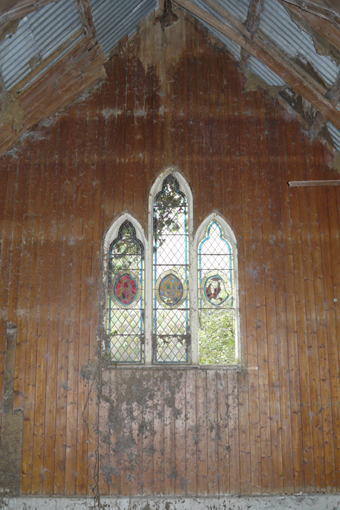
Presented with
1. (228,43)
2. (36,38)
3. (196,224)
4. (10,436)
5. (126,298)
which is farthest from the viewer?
(228,43)

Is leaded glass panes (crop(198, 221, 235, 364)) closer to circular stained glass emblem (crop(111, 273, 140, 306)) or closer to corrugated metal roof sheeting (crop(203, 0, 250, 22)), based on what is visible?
circular stained glass emblem (crop(111, 273, 140, 306))

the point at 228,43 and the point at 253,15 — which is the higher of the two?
the point at 228,43

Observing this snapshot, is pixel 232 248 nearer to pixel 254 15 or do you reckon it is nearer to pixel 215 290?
pixel 215 290

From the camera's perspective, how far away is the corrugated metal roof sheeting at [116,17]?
16.3ft

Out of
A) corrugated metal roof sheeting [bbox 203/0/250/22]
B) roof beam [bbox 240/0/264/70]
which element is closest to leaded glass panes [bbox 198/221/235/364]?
roof beam [bbox 240/0/264/70]

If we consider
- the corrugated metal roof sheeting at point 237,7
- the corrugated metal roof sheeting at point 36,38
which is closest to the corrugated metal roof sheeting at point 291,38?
the corrugated metal roof sheeting at point 237,7

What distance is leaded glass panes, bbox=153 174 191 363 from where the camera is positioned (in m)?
5.28

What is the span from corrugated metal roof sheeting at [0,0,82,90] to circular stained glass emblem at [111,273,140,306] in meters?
2.46

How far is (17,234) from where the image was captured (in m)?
5.47

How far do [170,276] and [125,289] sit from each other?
56cm

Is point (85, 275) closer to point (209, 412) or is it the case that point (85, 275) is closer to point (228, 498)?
point (209, 412)

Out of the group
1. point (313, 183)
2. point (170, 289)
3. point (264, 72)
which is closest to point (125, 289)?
point (170, 289)

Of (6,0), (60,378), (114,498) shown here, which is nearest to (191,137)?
(6,0)

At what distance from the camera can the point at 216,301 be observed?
5391 mm
